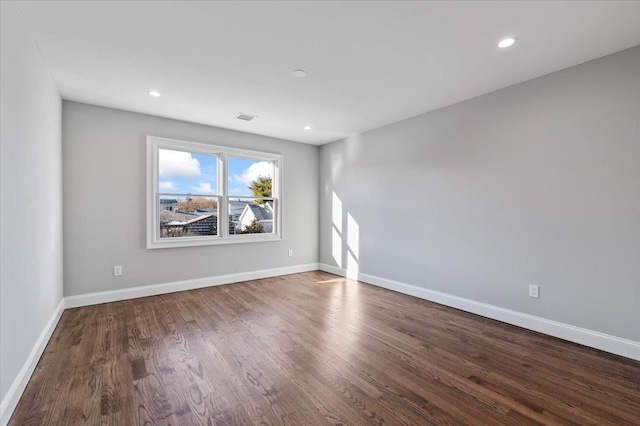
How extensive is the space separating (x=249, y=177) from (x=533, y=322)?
174 inches

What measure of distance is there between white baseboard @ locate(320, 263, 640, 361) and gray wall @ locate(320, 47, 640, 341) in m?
0.06

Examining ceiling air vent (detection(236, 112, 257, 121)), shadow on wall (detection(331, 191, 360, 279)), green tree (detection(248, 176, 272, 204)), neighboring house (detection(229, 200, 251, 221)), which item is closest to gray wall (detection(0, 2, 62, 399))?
ceiling air vent (detection(236, 112, 257, 121))

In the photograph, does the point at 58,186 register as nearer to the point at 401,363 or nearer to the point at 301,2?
the point at 301,2

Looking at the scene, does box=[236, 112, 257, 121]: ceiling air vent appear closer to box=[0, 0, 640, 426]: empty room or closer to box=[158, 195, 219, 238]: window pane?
box=[0, 0, 640, 426]: empty room

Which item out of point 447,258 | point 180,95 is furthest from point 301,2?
point 447,258

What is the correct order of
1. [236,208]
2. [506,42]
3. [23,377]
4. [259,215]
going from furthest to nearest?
[259,215] → [236,208] → [506,42] → [23,377]

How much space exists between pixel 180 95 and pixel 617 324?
4.89m

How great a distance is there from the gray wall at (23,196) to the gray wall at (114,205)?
2.29 feet

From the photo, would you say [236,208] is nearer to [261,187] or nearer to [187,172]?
[261,187]

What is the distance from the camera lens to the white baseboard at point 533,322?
97.3 inches

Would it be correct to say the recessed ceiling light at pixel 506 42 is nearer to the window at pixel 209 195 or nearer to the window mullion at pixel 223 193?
the window at pixel 209 195

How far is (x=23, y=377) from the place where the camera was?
6.39 ft

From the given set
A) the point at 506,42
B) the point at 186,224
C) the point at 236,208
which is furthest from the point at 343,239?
the point at 506,42

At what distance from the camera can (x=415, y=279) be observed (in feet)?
13.6
